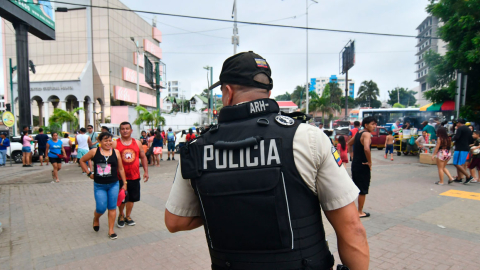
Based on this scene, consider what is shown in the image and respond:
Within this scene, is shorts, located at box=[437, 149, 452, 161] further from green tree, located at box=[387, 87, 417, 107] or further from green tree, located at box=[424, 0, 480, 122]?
green tree, located at box=[387, 87, 417, 107]

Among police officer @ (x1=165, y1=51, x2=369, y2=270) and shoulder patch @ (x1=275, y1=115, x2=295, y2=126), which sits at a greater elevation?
shoulder patch @ (x1=275, y1=115, x2=295, y2=126)

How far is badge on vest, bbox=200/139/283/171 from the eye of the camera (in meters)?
1.25

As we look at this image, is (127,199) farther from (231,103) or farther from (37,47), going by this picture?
(37,47)

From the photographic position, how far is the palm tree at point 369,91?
271 feet

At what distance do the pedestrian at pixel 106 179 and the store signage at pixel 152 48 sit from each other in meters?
50.4

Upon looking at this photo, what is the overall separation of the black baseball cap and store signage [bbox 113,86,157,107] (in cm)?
4538

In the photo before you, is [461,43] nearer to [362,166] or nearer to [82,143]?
[362,166]

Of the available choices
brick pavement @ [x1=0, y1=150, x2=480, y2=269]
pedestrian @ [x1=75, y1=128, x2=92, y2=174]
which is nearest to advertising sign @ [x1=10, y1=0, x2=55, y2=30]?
pedestrian @ [x1=75, y1=128, x2=92, y2=174]

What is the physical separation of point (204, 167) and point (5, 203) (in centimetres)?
781

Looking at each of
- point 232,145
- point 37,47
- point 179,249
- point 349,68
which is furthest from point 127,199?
point 37,47

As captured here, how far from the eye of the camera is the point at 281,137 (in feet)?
4.13

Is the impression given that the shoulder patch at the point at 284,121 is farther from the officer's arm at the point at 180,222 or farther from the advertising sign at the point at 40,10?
the advertising sign at the point at 40,10

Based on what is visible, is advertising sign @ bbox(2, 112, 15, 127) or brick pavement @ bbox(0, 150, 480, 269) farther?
advertising sign @ bbox(2, 112, 15, 127)

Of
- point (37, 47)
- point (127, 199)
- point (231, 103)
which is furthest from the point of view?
point (37, 47)
